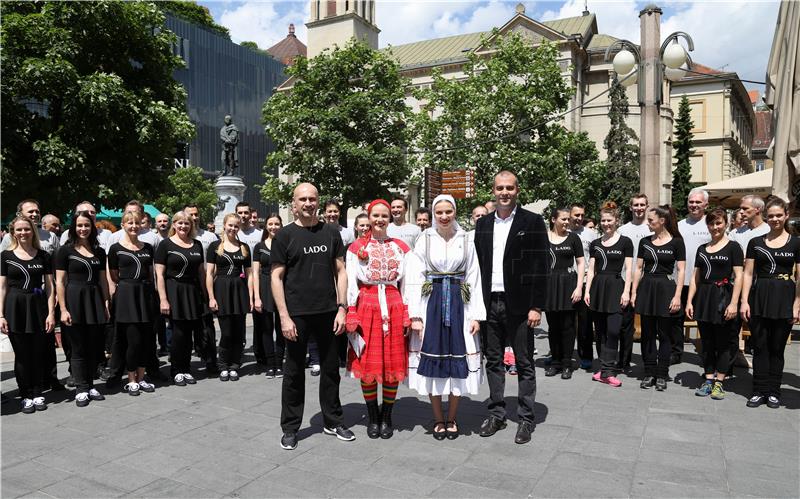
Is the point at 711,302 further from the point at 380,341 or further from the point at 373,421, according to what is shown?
the point at 373,421

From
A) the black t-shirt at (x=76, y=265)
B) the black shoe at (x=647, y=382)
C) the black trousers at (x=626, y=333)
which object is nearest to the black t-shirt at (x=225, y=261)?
the black t-shirt at (x=76, y=265)

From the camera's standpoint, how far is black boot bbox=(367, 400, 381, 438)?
515 cm

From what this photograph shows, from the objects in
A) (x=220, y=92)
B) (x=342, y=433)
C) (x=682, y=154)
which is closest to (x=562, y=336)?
(x=342, y=433)

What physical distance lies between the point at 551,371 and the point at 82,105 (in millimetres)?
12468

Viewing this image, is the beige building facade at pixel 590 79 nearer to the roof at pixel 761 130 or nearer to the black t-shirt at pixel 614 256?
the roof at pixel 761 130

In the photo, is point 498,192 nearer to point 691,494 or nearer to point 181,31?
point 691,494

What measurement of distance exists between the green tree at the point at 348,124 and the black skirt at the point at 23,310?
889 inches

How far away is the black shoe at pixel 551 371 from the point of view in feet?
24.6

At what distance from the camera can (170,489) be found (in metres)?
4.01

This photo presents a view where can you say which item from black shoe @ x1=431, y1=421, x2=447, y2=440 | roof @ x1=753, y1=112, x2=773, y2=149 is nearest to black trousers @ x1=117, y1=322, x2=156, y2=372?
→ black shoe @ x1=431, y1=421, x2=447, y2=440

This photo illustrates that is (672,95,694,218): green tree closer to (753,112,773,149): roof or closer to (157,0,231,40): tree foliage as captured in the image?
(753,112,773,149): roof

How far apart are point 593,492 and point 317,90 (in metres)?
28.3

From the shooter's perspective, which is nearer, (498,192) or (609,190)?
(498,192)

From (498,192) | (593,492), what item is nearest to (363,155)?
(498,192)
